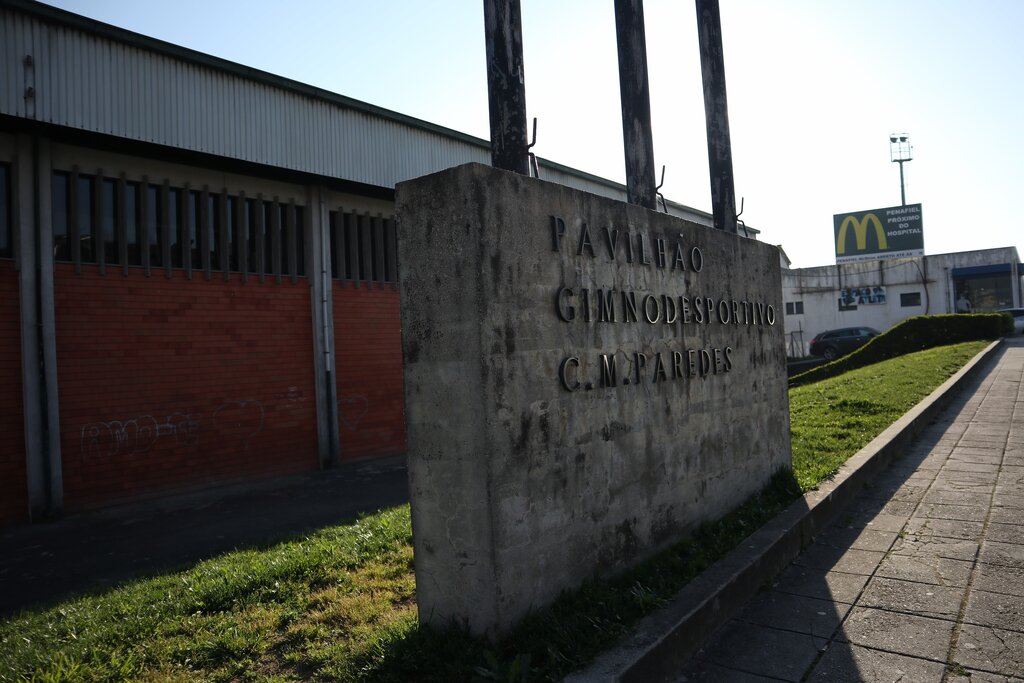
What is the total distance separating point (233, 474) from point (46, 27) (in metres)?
6.49

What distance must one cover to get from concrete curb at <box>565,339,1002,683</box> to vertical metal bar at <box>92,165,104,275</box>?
9033 mm

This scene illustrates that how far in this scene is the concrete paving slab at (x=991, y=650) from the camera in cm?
322

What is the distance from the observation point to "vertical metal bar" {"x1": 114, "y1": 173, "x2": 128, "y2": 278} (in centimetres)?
973

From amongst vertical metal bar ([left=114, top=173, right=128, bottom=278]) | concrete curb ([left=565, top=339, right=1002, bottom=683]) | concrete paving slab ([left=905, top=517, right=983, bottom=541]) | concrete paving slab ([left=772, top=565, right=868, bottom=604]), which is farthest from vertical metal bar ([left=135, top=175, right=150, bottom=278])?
concrete paving slab ([left=905, top=517, right=983, bottom=541])

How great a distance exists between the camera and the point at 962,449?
8188 millimetres

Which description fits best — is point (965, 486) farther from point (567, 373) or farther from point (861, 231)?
point (861, 231)

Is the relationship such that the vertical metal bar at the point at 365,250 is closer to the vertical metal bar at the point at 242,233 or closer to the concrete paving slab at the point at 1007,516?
the vertical metal bar at the point at 242,233

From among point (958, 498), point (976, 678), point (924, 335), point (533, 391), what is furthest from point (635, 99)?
point (924, 335)

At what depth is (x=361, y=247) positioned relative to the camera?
13156mm

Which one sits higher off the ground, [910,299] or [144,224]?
[144,224]

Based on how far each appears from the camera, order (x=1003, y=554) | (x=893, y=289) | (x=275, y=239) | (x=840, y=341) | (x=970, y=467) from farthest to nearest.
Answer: (x=893, y=289) < (x=840, y=341) < (x=275, y=239) < (x=970, y=467) < (x=1003, y=554)

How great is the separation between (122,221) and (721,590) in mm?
9470

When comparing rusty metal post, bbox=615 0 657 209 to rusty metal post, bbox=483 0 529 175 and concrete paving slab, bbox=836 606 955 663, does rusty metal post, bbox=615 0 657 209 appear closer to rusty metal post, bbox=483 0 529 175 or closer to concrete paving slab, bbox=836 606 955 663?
rusty metal post, bbox=483 0 529 175

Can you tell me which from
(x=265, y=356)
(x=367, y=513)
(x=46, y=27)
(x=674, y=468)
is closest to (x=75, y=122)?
(x=46, y=27)
